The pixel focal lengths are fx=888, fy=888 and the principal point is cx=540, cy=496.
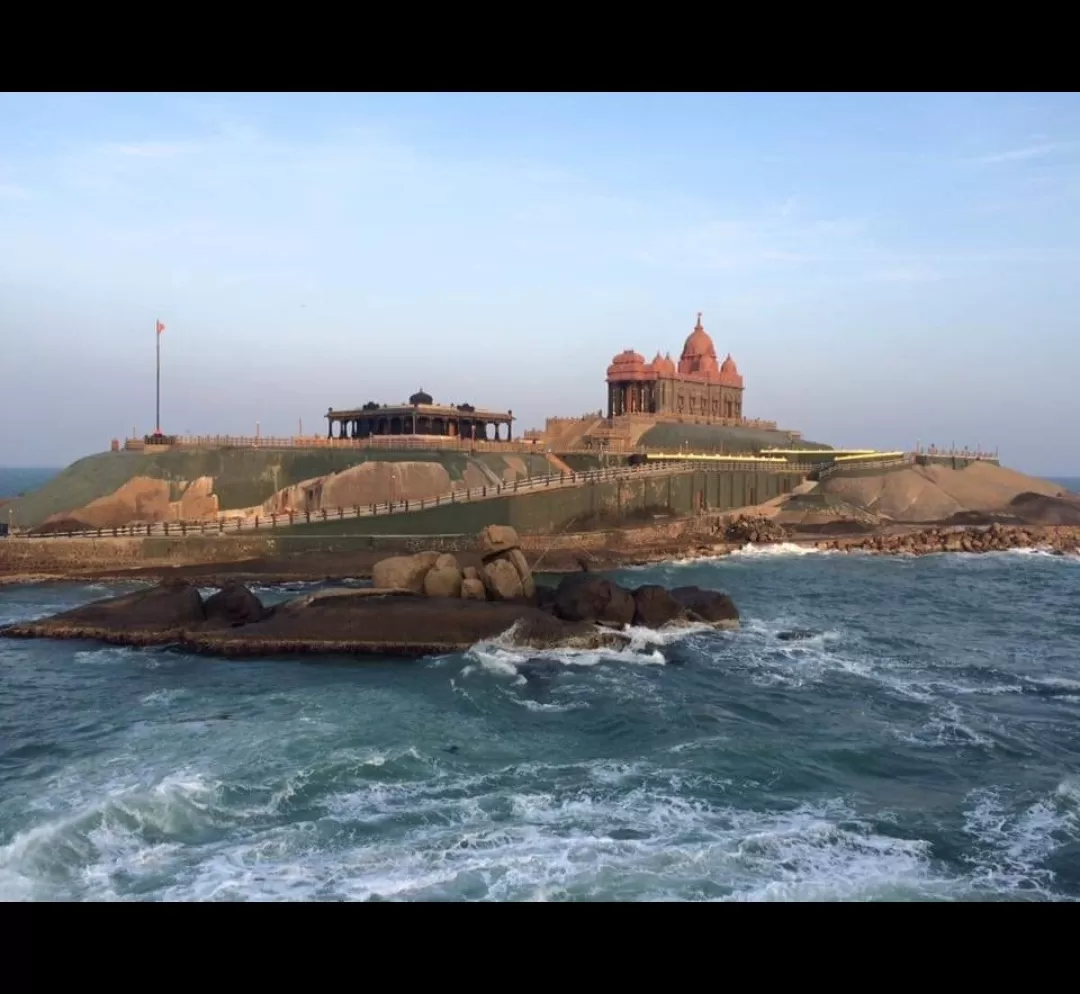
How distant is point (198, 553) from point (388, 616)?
2332 cm

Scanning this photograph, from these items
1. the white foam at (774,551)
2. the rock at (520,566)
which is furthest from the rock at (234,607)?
the white foam at (774,551)

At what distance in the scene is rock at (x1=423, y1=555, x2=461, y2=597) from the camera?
35.1 metres

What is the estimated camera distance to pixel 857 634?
35188mm

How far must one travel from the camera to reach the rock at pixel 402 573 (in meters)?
35.5

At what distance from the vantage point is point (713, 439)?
8206cm

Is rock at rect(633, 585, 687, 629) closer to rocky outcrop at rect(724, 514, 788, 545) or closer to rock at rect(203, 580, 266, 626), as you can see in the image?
rock at rect(203, 580, 266, 626)

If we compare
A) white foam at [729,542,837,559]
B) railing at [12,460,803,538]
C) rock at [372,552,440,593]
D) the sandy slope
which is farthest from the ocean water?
the sandy slope

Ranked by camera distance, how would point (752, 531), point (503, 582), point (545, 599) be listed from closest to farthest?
point (503, 582) → point (545, 599) → point (752, 531)

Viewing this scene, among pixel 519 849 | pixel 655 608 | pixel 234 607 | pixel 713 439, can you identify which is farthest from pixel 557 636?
pixel 713 439

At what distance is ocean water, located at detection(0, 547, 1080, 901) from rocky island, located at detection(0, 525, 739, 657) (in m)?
1.25

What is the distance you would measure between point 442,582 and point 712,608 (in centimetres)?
1075

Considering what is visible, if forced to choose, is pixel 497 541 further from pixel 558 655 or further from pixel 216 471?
pixel 216 471

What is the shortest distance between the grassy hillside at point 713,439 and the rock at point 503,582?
42874 millimetres
